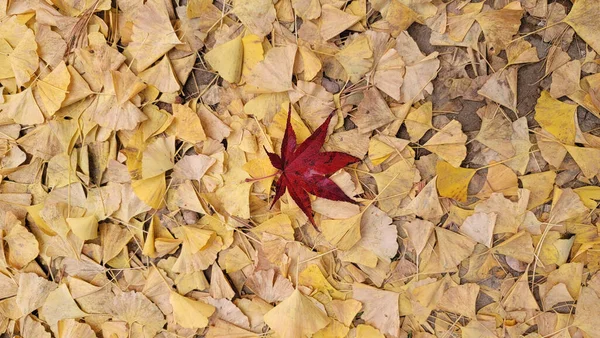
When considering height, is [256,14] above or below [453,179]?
above

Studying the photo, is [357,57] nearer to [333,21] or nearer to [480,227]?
[333,21]

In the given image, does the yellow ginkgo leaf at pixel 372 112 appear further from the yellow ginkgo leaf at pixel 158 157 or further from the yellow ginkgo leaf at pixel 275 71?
the yellow ginkgo leaf at pixel 158 157

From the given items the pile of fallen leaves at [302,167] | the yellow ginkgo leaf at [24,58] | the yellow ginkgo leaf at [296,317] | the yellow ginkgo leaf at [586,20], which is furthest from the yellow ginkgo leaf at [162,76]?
the yellow ginkgo leaf at [586,20]

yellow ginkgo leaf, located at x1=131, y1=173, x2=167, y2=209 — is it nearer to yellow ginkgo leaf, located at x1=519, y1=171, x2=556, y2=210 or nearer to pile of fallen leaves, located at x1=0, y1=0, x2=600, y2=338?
pile of fallen leaves, located at x1=0, y1=0, x2=600, y2=338

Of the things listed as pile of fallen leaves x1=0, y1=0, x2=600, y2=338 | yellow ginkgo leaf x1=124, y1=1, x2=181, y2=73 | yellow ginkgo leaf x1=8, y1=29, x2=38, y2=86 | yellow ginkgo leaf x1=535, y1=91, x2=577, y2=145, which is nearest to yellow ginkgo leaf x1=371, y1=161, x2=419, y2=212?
pile of fallen leaves x1=0, y1=0, x2=600, y2=338

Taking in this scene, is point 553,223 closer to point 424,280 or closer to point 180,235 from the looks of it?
point 424,280

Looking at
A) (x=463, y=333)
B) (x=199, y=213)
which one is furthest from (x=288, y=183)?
(x=463, y=333)

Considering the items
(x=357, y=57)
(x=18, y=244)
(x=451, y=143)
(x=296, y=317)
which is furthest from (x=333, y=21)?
(x=18, y=244)
